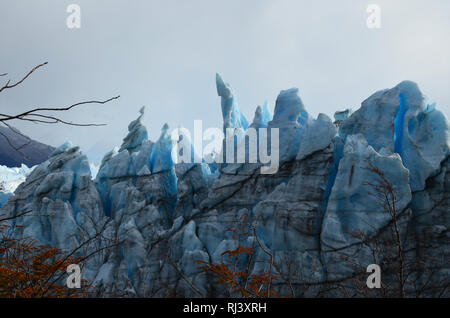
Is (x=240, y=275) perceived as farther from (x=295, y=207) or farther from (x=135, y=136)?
(x=135, y=136)

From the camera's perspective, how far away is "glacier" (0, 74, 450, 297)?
11500 millimetres

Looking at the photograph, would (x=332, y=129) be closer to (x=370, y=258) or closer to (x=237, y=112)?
(x=370, y=258)

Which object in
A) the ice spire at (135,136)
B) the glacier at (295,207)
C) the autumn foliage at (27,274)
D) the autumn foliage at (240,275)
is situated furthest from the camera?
the ice spire at (135,136)

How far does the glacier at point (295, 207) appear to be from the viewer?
1150 centimetres

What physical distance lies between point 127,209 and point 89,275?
13.1 feet

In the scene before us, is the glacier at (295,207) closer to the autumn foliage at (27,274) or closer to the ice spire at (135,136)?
the autumn foliage at (27,274)

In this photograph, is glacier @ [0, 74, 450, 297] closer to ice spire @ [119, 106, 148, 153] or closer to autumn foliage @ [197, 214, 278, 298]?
autumn foliage @ [197, 214, 278, 298]

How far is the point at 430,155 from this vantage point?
1226cm

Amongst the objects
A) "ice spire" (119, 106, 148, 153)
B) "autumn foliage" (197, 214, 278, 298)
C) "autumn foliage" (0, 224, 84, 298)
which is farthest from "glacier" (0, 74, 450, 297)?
"ice spire" (119, 106, 148, 153)

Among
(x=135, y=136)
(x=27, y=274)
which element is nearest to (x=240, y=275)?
(x=27, y=274)

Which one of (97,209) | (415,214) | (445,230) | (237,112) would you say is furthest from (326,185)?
(97,209)

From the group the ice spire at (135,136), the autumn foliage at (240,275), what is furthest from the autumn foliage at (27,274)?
the ice spire at (135,136)

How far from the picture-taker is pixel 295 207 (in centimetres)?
1304
